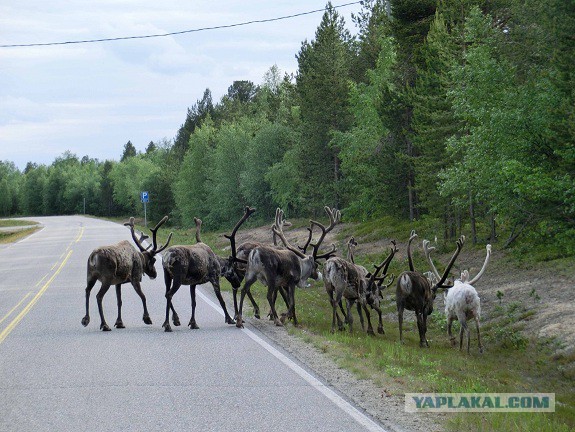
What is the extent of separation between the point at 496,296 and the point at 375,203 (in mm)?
22679

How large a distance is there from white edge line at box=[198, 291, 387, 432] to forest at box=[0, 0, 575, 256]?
9.22 m

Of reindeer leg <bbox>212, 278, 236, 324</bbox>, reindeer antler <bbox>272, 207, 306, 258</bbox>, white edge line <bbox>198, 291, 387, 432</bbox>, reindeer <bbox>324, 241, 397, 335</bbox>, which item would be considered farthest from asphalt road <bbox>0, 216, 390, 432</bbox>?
reindeer antler <bbox>272, 207, 306, 258</bbox>

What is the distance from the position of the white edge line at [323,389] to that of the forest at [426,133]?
9215 millimetres

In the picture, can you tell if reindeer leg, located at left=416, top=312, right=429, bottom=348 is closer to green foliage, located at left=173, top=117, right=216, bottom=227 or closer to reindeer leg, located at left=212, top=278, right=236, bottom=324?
reindeer leg, located at left=212, top=278, right=236, bottom=324

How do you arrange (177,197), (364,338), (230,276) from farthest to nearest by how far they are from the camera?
(177,197) → (230,276) → (364,338)

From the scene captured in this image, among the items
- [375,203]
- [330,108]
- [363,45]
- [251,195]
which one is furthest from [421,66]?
[251,195]

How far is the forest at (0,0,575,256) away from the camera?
20844 millimetres

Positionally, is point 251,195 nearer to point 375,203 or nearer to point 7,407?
point 375,203

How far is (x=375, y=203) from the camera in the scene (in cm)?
4425

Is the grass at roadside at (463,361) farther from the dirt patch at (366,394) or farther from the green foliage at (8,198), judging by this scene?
the green foliage at (8,198)

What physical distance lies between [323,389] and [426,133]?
23808 millimetres

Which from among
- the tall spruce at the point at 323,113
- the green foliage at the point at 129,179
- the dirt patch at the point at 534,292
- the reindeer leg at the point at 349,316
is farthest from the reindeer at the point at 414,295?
the green foliage at the point at 129,179

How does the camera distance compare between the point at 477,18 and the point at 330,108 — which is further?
the point at 330,108

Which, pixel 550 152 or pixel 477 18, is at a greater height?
pixel 477 18
